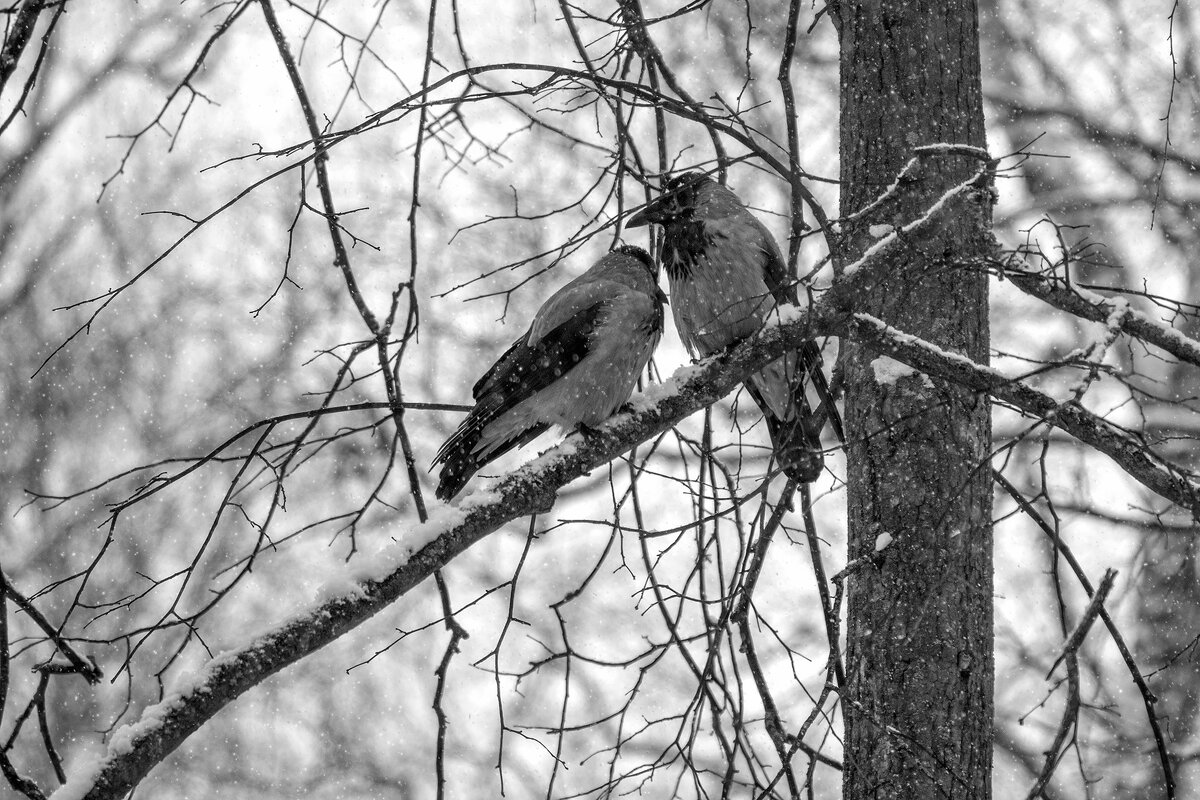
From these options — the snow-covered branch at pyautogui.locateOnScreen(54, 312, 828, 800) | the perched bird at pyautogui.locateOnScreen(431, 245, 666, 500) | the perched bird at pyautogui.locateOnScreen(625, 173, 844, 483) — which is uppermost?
the perched bird at pyautogui.locateOnScreen(625, 173, 844, 483)

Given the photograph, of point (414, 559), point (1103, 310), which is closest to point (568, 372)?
point (414, 559)

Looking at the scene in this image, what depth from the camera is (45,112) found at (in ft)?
48.5

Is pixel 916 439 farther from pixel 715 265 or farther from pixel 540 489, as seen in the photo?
pixel 715 265

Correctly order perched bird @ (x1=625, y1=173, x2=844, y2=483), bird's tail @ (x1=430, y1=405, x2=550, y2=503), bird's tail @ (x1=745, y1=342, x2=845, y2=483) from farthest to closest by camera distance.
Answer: perched bird @ (x1=625, y1=173, x2=844, y2=483), bird's tail @ (x1=430, y1=405, x2=550, y2=503), bird's tail @ (x1=745, y1=342, x2=845, y2=483)

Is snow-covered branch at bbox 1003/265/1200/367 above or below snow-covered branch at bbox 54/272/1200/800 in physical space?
above

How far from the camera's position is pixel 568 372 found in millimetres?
4426

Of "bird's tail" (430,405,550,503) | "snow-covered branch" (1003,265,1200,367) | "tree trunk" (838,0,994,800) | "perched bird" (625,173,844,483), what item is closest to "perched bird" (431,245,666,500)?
"bird's tail" (430,405,550,503)

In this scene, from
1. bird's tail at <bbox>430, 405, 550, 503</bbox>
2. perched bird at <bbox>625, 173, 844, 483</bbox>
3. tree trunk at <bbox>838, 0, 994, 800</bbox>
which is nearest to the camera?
tree trunk at <bbox>838, 0, 994, 800</bbox>

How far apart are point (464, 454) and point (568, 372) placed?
0.52 m

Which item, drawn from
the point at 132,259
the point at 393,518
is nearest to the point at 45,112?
the point at 132,259

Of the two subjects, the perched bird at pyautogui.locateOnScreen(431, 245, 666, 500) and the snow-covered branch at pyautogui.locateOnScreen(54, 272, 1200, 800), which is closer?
the snow-covered branch at pyautogui.locateOnScreen(54, 272, 1200, 800)

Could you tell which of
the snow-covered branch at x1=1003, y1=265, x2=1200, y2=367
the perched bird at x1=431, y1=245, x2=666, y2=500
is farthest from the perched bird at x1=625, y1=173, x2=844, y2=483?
the snow-covered branch at x1=1003, y1=265, x2=1200, y2=367

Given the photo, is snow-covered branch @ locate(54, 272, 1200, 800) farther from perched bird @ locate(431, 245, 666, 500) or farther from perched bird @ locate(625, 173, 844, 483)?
perched bird @ locate(625, 173, 844, 483)

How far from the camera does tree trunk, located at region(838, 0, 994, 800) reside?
10.2 feet
